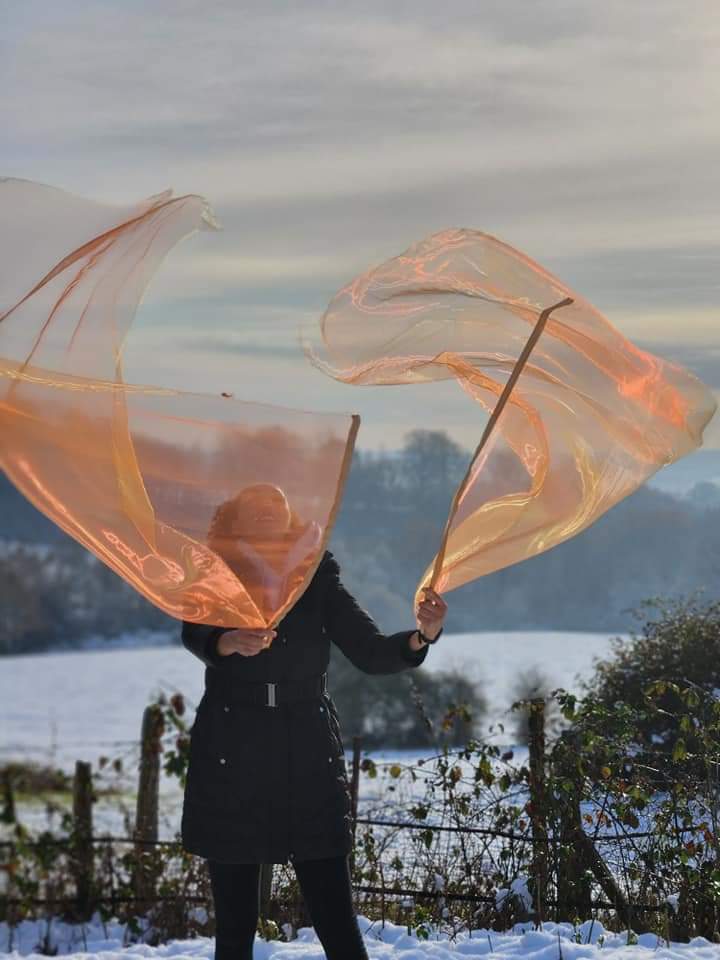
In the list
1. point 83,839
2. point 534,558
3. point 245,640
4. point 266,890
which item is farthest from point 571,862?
point 534,558

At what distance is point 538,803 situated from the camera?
5.35 m

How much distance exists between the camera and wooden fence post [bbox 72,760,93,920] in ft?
24.5

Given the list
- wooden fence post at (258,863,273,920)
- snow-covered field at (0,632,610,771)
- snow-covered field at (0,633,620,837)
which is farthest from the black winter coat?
snow-covered field at (0,632,610,771)

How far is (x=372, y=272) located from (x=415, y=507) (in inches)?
310

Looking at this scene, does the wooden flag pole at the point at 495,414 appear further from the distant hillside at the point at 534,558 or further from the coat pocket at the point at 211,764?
the distant hillside at the point at 534,558

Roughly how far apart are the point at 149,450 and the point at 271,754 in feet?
3.07

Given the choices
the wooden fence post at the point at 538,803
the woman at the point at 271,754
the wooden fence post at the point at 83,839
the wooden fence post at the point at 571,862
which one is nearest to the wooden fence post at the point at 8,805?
the wooden fence post at the point at 83,839

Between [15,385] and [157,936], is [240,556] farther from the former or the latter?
[157,936]

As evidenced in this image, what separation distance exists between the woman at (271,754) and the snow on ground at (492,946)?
45.1 inches

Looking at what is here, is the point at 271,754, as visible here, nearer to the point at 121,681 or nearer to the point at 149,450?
the point at 149,450

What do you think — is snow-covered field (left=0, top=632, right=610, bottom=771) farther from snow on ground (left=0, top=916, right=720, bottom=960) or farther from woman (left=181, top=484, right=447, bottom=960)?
woman (left=181, top=484, right=447, bottom=960)

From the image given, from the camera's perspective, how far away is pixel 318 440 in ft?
11.8

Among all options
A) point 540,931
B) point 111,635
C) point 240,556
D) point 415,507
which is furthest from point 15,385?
point 111,635

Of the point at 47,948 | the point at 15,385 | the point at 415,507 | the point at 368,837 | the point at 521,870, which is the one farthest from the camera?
the point at 415,507
